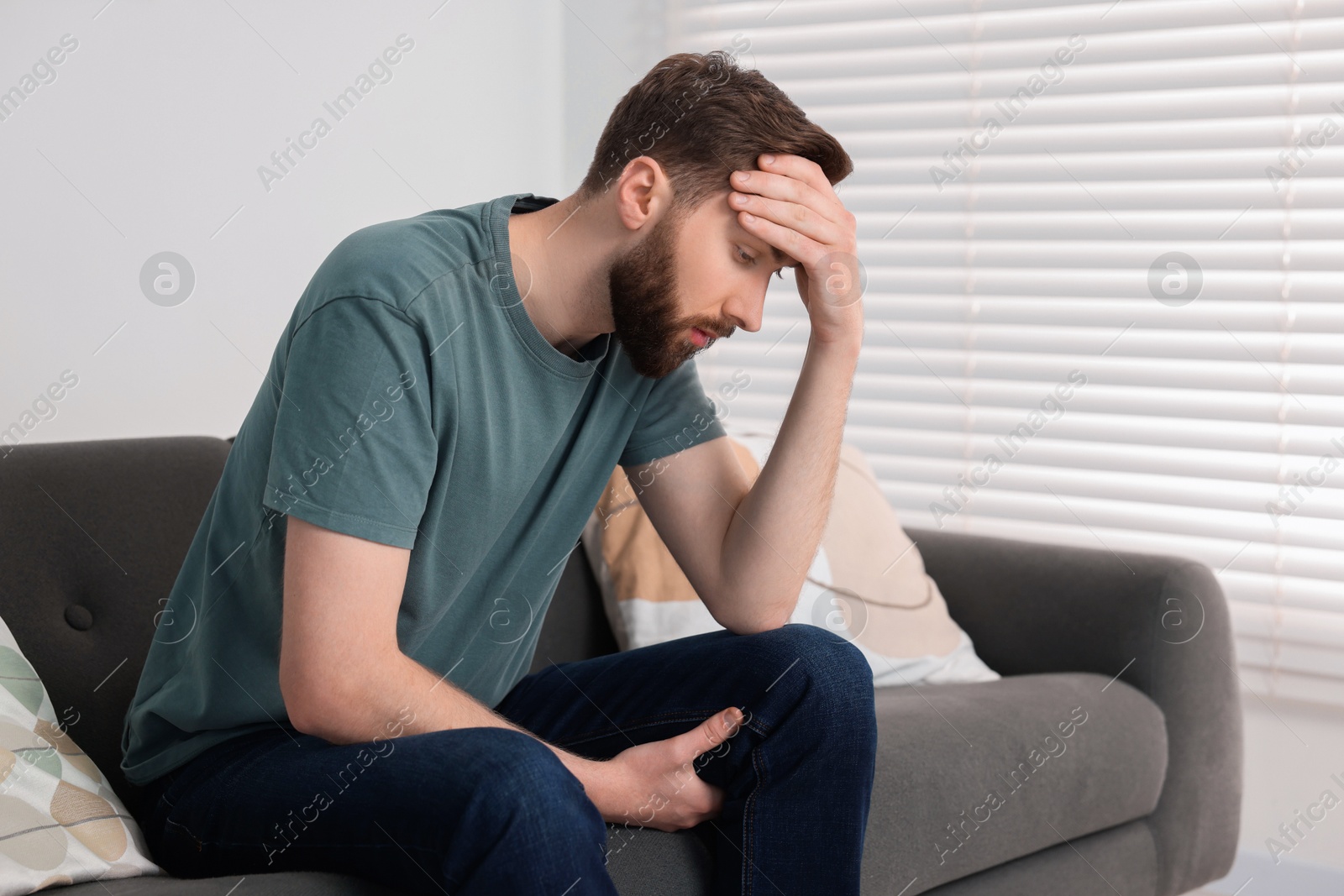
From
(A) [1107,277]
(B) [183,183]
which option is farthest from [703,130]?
(A) [1107,277]

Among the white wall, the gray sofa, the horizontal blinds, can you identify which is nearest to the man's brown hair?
the gray sofa

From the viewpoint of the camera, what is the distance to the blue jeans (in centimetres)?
80

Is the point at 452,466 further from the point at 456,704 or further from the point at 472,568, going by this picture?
the point at 456,704

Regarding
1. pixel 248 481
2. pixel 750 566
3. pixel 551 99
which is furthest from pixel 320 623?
pixel 551 99

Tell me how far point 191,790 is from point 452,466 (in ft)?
1.22

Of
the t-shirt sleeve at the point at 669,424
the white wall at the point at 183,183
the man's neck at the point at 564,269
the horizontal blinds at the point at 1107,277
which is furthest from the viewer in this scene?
the horizontal blinds at the point at 1107,277

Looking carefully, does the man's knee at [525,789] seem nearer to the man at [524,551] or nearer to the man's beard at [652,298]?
the man at [524,551]

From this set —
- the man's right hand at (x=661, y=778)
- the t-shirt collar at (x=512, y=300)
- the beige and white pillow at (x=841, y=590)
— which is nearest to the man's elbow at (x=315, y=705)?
the man's right hand at (x=661, y=778)

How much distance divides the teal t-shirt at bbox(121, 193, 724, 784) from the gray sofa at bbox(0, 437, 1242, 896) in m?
0.21

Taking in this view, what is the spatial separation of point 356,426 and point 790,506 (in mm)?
475

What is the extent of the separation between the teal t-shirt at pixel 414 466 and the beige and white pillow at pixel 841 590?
437 millimetres

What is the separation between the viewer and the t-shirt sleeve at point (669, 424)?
122 cm

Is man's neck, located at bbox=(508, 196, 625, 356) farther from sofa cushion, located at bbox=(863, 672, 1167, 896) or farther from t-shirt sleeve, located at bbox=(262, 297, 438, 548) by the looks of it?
sofa cushion, located at bbox=(863, 672, 1167, 896)

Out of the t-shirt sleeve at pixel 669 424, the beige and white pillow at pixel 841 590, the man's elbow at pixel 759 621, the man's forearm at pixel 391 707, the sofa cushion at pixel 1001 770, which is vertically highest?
the t-shirt sleeve at pixel 669 424
